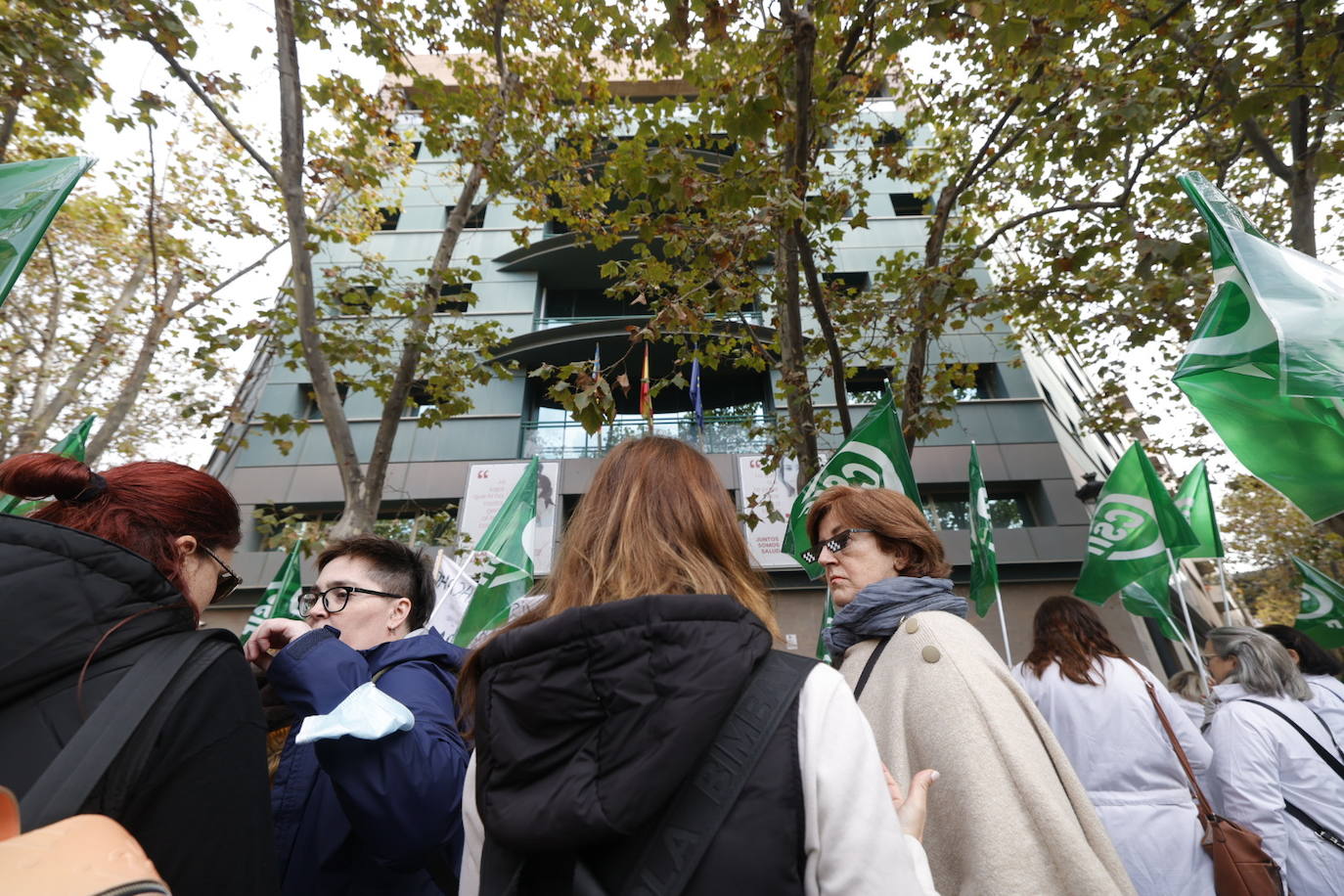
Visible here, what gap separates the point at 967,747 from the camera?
64.9 inches

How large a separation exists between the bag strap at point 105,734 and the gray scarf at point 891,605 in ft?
5.33

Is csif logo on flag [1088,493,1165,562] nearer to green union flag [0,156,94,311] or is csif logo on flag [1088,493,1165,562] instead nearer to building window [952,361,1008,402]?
green union flag [0,156,94,311]

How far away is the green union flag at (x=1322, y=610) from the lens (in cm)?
758

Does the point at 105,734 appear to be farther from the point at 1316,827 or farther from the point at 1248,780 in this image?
the point at 1316,827

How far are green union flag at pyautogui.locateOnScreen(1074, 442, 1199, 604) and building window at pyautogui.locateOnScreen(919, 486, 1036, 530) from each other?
7.20 metres

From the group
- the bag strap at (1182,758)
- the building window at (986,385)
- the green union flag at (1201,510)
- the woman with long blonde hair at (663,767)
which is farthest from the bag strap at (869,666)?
the building window at (986,385)

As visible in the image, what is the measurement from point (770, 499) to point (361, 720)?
11.9m

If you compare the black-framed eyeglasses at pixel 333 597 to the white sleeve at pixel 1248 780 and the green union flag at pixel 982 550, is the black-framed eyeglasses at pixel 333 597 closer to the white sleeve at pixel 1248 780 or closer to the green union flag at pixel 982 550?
the white sleeve at pixel 1248 780

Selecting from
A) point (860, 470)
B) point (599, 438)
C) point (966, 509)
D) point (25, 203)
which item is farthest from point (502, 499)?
point (25, 203)

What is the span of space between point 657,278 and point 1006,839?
4.69 m

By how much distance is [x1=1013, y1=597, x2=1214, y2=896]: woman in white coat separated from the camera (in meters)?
2.86

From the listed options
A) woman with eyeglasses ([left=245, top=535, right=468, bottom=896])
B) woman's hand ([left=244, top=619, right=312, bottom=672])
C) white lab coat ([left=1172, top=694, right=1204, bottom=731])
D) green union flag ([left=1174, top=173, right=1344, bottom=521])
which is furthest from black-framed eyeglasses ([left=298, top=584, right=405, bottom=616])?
white lab coat ([left=1172, top=694, right=1204, bottom=731])

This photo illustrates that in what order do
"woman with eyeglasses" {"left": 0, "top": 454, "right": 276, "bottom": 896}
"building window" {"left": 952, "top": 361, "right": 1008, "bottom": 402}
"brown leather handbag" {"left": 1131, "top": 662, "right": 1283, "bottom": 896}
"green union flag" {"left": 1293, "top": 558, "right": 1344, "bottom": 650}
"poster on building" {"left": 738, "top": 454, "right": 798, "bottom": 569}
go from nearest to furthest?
1. "woman with eyeglasses" {"left": 0, "top": 454, "right": 276, "bottom": 896}
2. "brown leather handbag" {"left": 1131, "top": 662, "right": 1283, "bottom": 896}
3. "green union flag" {"left": 1293, "top": 558, "right": 1344, "bottom": 650}
4. "poster on building" {"left": 738, "top": 454, "right": 798, "bottom": 569}
5. "building window" {"left": 952, "top": 361, "right": 1008, "bottom": 402}

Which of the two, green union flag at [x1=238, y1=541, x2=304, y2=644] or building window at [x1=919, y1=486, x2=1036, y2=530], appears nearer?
green union flag at [x1=238, y1=541, x2=304, y2=644]
